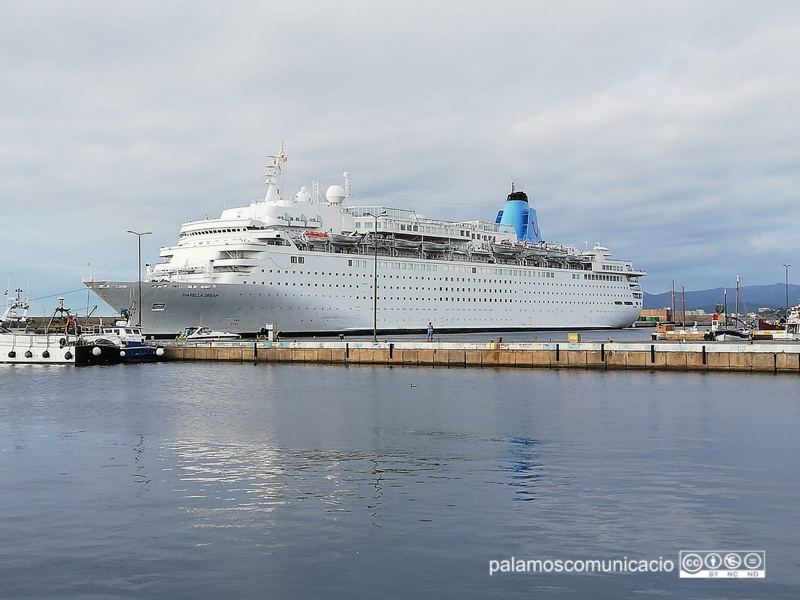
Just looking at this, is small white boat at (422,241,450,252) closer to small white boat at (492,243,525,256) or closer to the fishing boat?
small white boat at (492,243,525,256)

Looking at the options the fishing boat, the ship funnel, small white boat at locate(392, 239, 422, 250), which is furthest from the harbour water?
the ship funnel

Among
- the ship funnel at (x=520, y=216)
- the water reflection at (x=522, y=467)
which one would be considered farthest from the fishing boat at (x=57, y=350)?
the ship funnel at (x=520, y=216)

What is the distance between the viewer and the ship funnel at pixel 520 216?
88.4 meters

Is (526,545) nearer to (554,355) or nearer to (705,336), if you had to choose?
(554,355)

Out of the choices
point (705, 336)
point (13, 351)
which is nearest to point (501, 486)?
point (13, 351)

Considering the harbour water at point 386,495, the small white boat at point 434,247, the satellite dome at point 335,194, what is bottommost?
the harbour water at point 386,495

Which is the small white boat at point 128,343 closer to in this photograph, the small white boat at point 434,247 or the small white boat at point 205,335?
the small white boat at point 205,335

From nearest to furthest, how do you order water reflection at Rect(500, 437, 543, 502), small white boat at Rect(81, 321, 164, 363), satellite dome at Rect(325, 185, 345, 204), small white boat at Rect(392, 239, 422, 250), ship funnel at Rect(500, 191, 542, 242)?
water reflection at Rect(500, 437, 543, 502) → small white boat at Rect(81, 321, 164, 363) → satellite dome at Rect(325, 185, 345, 204) → small white boat at Rect(392, 239, 422, 250) → ship funnel at Rect(500, 191, 542, 242)

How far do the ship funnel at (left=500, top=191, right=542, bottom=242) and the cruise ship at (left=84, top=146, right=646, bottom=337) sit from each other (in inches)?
5.0

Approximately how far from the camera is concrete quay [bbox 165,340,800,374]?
36969mm

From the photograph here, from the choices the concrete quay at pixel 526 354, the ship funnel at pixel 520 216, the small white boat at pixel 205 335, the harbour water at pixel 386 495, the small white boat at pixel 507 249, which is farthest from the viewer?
the ship funnel at pixel 520 216

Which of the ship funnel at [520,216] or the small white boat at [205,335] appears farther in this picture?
the ship funnel at [520,216]

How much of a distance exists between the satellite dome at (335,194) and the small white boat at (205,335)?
57.3ft

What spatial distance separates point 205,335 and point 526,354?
2457 cm
